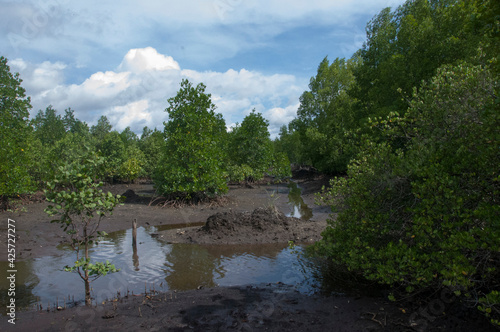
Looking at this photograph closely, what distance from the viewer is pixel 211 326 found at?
19.7ft

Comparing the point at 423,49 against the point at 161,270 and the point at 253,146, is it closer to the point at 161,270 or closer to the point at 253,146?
the point at 161,270

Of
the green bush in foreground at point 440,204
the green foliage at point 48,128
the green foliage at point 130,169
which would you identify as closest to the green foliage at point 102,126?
the green foliage at point 48,128

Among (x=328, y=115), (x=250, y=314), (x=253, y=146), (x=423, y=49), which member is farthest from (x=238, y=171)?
(x=250, y=314)

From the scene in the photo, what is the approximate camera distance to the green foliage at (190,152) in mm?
21672

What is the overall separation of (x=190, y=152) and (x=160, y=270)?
12.2m

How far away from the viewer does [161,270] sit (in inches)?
416

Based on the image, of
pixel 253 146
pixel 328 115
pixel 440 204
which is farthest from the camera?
pixel 328 115

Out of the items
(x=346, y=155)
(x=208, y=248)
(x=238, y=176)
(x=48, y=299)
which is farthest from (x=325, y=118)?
(x=48, y=299)

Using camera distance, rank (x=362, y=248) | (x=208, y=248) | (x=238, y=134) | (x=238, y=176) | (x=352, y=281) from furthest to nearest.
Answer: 1. (x=238, y=134)
2. (x=238, y=176)
3. (x=208, y=248)
4. (x=352, y=281)
5. (x=362, y=248)

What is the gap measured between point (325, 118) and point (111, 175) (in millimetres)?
24314

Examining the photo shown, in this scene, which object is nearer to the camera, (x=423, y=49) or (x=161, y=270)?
(x=161, y=270)

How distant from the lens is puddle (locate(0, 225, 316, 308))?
28.6 feet

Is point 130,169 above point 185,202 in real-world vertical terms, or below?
above

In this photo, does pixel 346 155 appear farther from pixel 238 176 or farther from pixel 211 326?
pixel 211 326
